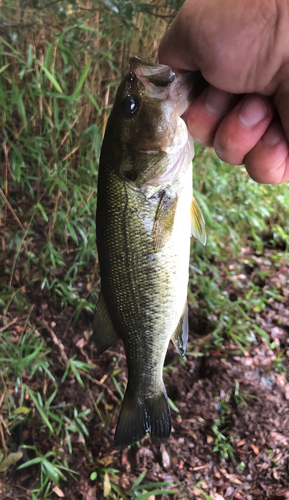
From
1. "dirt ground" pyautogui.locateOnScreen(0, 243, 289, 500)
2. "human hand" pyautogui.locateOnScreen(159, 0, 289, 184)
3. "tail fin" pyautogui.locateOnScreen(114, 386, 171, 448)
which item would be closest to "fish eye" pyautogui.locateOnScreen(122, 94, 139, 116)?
"human hand" pyautogui.locateOnScreen(159, 0, 289, 184)

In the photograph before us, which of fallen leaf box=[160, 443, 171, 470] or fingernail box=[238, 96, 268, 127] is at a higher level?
fingernail box=[238, 96, 268, 127]

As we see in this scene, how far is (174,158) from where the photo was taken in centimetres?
101

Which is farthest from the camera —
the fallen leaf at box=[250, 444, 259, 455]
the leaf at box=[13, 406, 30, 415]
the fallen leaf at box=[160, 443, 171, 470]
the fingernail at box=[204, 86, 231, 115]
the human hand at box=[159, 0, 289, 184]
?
the fallen leaf at box=[250, 444, 259, 455]

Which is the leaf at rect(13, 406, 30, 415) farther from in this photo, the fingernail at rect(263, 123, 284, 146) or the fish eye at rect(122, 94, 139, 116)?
the fingernail at rect(263, 123, 284, 146)

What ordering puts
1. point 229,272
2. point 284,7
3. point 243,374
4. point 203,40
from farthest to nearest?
point 229,272
point 243,374
point 203,40
point 284,7

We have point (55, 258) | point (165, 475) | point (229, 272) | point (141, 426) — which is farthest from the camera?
point (229, 272)

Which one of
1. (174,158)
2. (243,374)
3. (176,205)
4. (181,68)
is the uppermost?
(181,68)

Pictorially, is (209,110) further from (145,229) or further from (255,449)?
(255,449)

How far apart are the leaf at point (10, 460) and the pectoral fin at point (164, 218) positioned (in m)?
1.57

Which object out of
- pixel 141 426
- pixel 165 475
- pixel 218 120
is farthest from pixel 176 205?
pixel 165 475

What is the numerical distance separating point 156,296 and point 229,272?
2.07 meters

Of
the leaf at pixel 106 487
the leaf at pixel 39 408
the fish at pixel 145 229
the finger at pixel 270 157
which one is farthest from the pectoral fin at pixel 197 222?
the leaf at pixel 106 487

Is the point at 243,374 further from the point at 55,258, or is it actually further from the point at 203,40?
the point at 203,40

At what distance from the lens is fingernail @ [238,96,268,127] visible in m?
0.96
